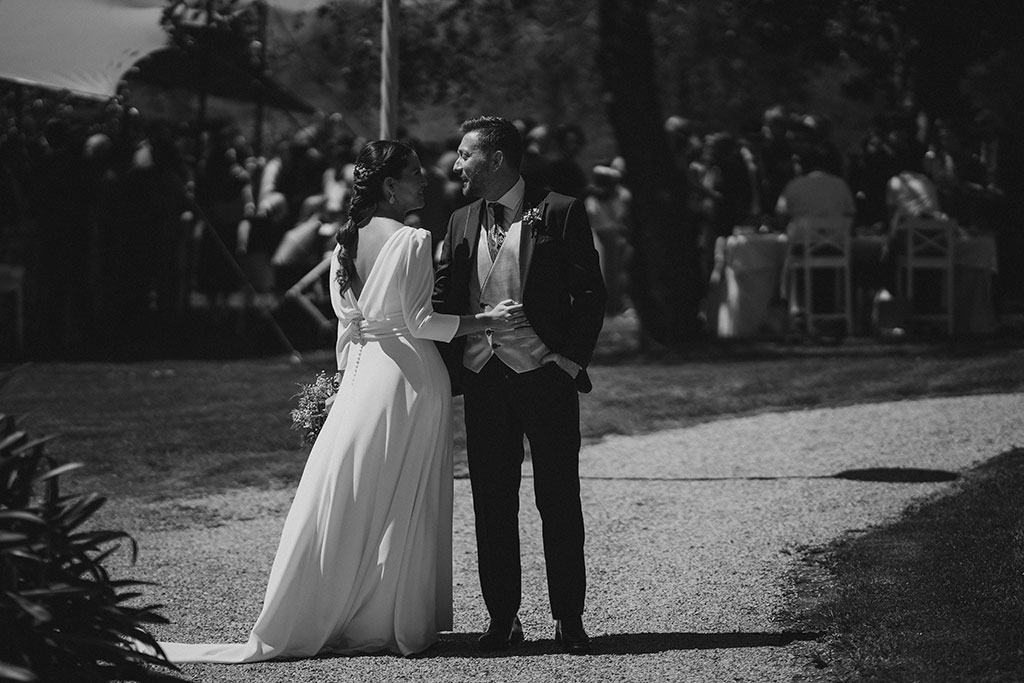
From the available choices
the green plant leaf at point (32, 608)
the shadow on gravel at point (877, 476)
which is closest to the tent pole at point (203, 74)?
the shadow on gravel at point (877, 476)

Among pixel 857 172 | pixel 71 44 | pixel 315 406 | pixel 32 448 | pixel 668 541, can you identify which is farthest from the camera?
pixel 857 172

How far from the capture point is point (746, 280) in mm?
15305

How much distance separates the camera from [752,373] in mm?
12797

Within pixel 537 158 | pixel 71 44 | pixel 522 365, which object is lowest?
pixel 522 365

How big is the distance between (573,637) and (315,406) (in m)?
1.38

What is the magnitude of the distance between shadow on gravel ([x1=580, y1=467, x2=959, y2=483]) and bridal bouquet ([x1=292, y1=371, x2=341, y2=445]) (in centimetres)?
344

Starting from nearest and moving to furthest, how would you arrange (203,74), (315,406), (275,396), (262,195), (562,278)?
(562,278)
(315,406)
(275,396)
(203,74)
(262,195)

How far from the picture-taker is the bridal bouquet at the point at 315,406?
572 centimetres

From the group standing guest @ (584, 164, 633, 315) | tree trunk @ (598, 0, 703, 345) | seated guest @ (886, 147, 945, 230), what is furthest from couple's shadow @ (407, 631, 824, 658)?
standing guest @ (584, 164, 633, 315)

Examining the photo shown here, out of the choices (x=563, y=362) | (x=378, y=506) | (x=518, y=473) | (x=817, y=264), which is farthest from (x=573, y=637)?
(x=817, y=264)

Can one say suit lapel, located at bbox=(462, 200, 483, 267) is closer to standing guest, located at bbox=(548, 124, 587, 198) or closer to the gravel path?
the gravel path

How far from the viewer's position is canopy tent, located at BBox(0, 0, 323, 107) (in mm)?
12555

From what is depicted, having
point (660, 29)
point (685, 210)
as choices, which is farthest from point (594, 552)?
point (660, 29)

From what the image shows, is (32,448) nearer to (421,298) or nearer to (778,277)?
(421,298)
